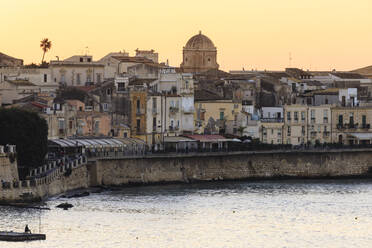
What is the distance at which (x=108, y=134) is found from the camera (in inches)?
4382

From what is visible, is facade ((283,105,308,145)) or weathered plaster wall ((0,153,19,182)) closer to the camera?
weathered plaster wall ((0,153,19,182))

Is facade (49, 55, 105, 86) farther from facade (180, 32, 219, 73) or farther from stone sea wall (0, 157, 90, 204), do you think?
stone sea wall (0, 157, 90, 204)

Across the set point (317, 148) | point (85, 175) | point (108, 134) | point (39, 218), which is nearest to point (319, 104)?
point (317, 148)

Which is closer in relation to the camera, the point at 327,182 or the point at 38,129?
the point at 38,129

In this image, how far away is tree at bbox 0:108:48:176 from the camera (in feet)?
303

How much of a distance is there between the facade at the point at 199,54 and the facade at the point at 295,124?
36458 mm

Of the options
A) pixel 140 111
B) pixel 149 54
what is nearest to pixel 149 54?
pixel 149 54

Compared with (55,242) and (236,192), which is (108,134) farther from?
(55,242)

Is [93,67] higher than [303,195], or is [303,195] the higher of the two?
[93,67]

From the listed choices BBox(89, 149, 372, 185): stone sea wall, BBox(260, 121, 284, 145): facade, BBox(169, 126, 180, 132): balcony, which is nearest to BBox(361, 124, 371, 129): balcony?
BBox(260, 121, 284, 145): facade

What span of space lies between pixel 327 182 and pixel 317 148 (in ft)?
14.3

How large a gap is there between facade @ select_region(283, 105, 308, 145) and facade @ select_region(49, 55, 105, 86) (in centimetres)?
1678

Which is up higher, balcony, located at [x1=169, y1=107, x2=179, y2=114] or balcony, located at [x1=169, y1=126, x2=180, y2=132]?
balcony, located at [x1=169, y1=107, x2=179, y2=114]

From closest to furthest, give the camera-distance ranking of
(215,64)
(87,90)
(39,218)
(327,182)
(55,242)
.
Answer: (55,242), (39,218), (327,182), (87,90), (215,64)
